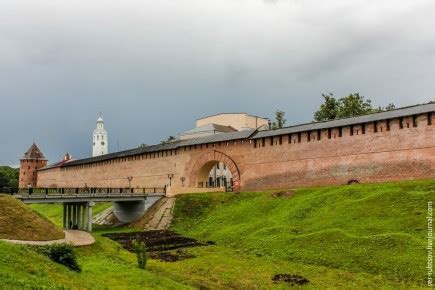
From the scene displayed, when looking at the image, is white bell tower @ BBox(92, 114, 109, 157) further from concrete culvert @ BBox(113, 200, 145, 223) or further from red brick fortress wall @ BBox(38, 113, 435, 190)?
concrete culvert @ BBox(113, 200, 145, 223)

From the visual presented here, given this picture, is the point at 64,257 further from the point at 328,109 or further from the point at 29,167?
the point at 29,167

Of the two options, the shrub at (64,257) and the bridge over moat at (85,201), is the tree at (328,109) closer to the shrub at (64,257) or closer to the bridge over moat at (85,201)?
the bridge over moat at (85,201)

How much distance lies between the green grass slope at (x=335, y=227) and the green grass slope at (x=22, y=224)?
8.57 m

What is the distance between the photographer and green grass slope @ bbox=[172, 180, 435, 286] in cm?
1817

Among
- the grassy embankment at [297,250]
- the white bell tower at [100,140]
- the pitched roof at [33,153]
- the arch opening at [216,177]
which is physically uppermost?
the white bell tower at [100,140]

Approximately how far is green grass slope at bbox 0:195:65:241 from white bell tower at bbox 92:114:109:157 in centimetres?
8367

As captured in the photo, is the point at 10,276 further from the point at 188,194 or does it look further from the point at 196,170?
the point at 196,170

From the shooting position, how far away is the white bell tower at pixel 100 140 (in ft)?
348

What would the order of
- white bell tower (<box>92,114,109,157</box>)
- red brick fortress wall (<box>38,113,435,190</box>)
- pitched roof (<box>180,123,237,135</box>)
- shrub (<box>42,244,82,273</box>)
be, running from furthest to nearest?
white bell tower (<box>92,114,109,157</box>), pitched roof (<box>180,123,237,135</box>), red brick fortress wall (<box>38,113,435,190</box>), shrub (<box>42,244,82,273</box>)

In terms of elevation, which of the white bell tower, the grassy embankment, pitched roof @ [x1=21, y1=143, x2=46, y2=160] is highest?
the white bell tower

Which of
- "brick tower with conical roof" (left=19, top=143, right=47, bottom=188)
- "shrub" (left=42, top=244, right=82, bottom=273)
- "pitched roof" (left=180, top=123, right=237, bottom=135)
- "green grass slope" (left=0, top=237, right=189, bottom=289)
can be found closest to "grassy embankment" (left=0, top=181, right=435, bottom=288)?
"green grass slope" (left=0, top=237, right=189, bottom=289)

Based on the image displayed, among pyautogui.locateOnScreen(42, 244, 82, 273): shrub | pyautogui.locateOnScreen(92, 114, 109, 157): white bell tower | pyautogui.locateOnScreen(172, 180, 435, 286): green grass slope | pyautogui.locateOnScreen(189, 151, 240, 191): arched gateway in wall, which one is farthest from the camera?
pyautogui.locateOnScreen(92, 114, 109, 157): white bell tower

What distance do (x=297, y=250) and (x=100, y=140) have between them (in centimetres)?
9082

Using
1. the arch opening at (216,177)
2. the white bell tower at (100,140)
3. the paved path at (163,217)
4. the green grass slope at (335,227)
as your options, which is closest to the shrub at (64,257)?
the green grass slope at (335,227)
